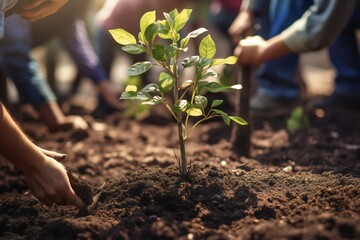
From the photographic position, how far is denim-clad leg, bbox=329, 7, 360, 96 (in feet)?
12.4

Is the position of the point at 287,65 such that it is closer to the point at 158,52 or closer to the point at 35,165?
the point at 158,52

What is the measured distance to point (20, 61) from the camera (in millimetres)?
3332

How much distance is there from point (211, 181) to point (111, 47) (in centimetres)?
307

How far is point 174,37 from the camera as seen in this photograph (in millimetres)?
1841

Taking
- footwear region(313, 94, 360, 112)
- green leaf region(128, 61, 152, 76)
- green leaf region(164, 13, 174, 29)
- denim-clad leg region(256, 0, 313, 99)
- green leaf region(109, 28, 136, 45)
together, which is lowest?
footwear region(313, 94, 360, 112)

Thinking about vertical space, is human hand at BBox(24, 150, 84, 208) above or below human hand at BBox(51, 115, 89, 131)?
above

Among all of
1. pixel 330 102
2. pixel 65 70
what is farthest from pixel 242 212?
pixel 65 70

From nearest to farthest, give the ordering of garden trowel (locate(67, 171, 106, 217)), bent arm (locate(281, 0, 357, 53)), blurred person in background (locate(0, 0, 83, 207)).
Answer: blurred person in background (locate(0, 0, 83, 207))
garden trowel (locate(67, 171, 106, 217))
bent arm (locate(281, 0, 357, 53))

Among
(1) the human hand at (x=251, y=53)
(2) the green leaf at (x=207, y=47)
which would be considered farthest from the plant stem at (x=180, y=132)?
(1) the human hand at (x=251, y=53)

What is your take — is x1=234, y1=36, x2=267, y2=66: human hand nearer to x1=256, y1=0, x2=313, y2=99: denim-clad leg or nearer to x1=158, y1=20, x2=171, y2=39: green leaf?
x1=256, y1=0, x2=313, y2=99: denim-clad leg

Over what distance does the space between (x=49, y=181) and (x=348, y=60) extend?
111 inches

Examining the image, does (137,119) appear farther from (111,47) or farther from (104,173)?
(104,173)

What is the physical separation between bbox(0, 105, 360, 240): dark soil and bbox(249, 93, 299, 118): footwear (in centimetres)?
68

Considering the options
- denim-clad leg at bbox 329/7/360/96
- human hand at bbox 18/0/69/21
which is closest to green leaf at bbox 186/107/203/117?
human hand at bbox 18/0/69/21
